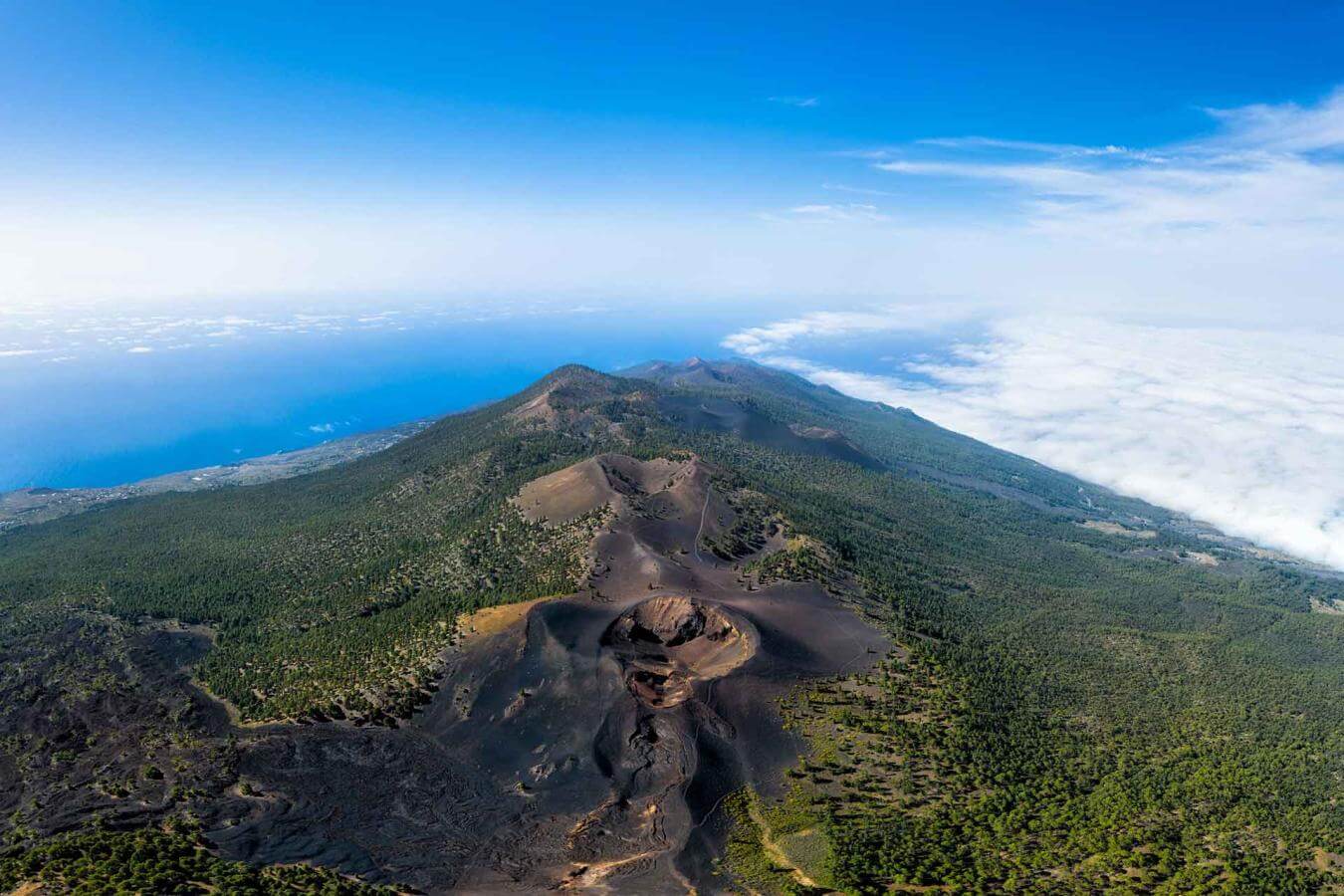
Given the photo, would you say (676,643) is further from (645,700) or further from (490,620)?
(490,620)

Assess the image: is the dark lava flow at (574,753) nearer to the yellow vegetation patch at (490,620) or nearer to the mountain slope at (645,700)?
the mountain slope at (645,700)

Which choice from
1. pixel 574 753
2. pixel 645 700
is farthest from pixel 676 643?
pixel 574 753

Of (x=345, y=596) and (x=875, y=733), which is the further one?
(x=345, y=596)

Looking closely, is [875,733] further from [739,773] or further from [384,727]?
[384,727]

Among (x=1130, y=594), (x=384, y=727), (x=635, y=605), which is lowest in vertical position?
(x=1130, y=594)

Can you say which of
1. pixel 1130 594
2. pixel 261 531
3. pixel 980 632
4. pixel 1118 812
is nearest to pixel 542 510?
pixel 261 531

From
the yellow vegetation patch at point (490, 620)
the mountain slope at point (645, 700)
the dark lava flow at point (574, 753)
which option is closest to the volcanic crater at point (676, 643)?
the dark lava flow at point (574, 753)

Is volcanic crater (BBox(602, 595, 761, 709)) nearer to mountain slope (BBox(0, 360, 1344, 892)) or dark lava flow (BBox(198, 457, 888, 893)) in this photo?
dark lava flow (BBox(198, 457, 888, 893))
